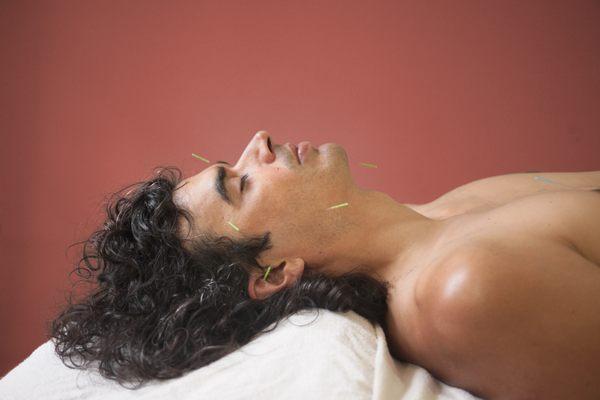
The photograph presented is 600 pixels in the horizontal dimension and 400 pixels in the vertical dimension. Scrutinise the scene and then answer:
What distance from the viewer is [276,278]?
4.96ft

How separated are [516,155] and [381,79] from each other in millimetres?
686

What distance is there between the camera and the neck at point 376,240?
1.46 meters

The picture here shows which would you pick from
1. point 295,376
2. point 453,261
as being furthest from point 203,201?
point 453,261

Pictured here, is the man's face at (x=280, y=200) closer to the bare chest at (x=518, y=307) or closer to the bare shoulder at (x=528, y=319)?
the bare chest at (x=518, y=307)

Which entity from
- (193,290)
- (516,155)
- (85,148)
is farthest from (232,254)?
(516,155)

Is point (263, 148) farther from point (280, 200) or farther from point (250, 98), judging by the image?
point (250, 98)

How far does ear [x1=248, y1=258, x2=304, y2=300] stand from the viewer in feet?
4.83

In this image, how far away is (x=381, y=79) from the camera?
2451 mm

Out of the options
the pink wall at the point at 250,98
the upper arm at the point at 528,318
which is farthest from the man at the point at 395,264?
the pink wall at the point at 250,98

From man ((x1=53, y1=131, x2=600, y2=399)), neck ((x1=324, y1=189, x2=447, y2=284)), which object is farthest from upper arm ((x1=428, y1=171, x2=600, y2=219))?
neck ((x1=324, y1=189, x2=447, y2=284))

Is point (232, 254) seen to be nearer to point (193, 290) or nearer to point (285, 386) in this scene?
point (193, 290)

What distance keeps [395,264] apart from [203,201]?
0.57 metres

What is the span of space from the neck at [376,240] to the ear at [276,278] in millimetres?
89

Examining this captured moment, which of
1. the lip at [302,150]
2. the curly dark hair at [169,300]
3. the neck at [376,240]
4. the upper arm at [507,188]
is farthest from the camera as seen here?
the upper arm at [507,188]
